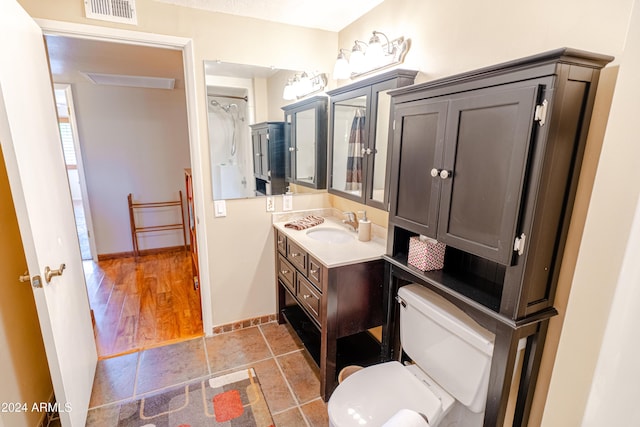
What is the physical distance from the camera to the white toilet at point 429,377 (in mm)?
1216

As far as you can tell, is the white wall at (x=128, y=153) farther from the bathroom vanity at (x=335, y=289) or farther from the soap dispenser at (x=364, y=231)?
the soap dispenser at (x=364, y=231)

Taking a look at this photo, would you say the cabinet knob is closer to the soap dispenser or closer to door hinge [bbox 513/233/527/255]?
door hinge [bbox 513/233/527/255]

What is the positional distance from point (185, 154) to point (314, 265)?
10.7 ft

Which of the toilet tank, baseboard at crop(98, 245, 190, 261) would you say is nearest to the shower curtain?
the toilet tank

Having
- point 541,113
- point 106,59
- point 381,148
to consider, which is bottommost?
point 381,148

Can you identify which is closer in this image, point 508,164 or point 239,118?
point 508,164

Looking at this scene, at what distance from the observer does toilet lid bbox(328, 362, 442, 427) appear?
1249 mm

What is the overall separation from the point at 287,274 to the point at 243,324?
0.66 m

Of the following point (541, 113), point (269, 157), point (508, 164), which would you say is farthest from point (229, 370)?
point (541, 113)

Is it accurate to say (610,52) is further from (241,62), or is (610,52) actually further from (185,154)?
(185,154)

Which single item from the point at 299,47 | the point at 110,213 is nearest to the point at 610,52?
the point at 299,47

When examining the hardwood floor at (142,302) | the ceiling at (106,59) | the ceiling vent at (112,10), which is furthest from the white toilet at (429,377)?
the ceiling at (106,59)

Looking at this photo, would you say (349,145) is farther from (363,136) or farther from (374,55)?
(374,55)

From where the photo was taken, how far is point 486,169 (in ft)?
3.52
